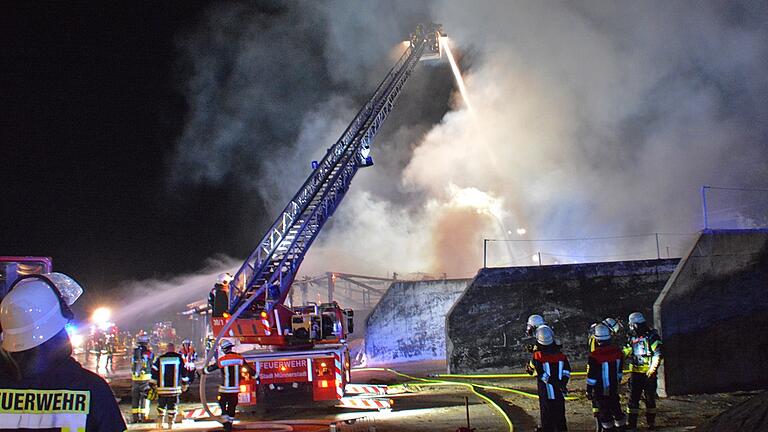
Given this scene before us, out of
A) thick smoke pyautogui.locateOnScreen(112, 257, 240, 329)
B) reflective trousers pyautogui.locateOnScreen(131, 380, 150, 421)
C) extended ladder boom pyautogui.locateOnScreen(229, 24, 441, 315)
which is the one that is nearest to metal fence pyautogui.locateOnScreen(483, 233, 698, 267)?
extended ladder boom pyautogui.locateOnScreen(229, 24, 441, 315)

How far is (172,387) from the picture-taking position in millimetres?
9148

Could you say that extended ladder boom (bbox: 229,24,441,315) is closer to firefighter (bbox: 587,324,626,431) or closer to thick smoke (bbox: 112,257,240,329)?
firefighter (bbox: 587,324,626,431)

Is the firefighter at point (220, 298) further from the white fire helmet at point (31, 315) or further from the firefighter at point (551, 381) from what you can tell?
the white fire helmet at point (31, 315)

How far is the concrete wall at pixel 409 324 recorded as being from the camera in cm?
1784

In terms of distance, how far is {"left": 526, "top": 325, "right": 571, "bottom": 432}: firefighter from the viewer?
6.58 m

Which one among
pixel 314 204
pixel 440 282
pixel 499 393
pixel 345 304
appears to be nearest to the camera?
pixel 499 393

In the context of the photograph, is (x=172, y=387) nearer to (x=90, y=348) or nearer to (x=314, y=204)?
(x=314, y=204)

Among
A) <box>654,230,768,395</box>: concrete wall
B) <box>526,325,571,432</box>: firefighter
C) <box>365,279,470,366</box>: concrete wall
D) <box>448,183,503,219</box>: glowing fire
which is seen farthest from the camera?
<box>448,183,503,219</box>: glowing fire

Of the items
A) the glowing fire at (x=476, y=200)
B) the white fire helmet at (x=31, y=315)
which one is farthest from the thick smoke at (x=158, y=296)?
the white fire helmet at (x=31, y=315)

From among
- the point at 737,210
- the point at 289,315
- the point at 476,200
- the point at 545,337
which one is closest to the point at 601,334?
the point at 545,337

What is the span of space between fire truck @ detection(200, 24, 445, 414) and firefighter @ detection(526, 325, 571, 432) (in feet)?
15.6

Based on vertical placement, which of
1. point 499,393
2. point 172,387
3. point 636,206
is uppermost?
point 636,206

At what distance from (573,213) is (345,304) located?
17647 millimetres

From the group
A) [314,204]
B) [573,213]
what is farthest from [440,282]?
[573,213]
